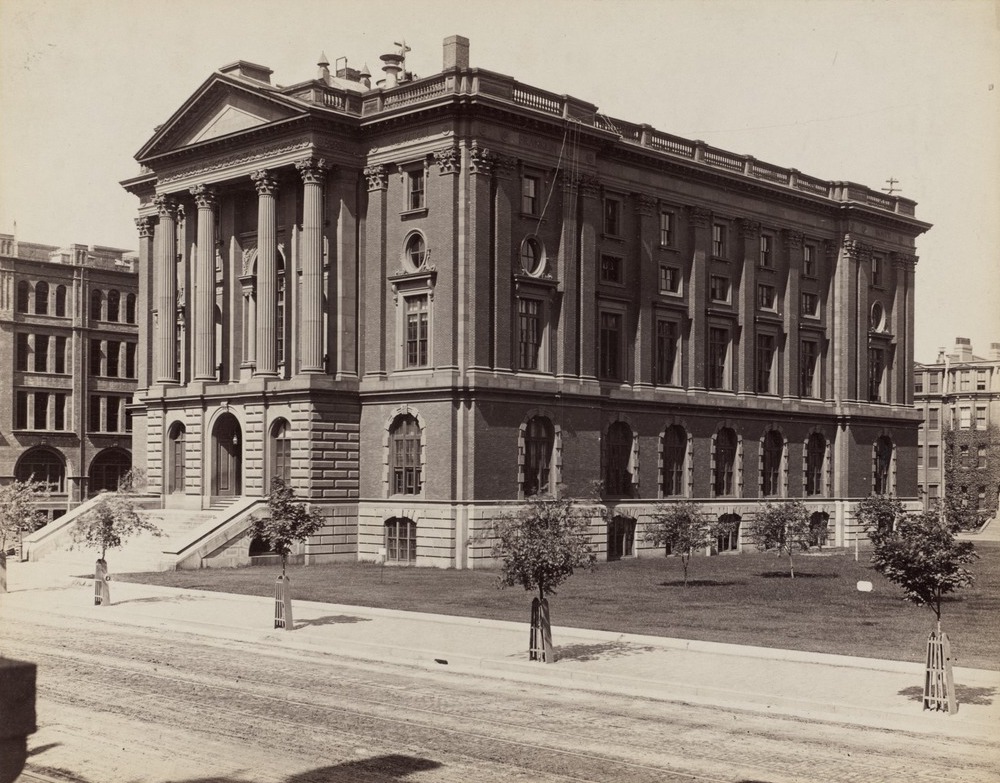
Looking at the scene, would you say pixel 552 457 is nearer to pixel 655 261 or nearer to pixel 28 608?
pixel 655 261

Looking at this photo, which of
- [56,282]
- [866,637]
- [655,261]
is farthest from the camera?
[56,282]

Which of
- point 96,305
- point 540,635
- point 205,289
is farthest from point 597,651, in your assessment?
point 96,305

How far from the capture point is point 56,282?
88.4 metres

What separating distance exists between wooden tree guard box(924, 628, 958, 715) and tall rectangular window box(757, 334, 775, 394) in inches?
1962

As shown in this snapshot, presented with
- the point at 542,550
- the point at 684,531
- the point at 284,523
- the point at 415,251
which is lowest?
the point at 684,531

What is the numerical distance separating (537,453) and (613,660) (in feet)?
94.4

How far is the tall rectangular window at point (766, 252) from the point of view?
69750 mm

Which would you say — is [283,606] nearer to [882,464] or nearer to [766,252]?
[766,252]

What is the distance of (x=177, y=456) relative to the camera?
2398 inches

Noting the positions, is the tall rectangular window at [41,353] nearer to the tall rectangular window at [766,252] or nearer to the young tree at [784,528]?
the tall rectangular window at [766,252]

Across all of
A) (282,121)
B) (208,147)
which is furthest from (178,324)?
(282,121)

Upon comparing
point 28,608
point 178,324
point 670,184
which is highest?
point 670,184

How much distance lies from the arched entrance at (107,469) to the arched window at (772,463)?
1846 inches

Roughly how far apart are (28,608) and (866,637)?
78.5 feet
